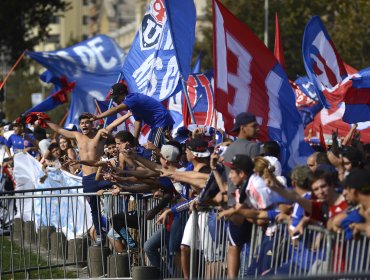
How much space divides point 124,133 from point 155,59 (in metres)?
2.84

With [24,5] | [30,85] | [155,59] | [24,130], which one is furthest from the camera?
[30,85]

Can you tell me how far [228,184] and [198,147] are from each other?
2.71 ft

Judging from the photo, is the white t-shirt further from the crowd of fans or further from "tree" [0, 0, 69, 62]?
"tree" [0, 0, 69, 62]

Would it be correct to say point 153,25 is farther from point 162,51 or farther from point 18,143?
point 18,143

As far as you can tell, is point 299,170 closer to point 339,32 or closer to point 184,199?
point 184,199

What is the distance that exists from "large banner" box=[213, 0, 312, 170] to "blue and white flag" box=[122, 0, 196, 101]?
7.27 ft

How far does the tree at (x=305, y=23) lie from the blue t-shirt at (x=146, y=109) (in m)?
21.0

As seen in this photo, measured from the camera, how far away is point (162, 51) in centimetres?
1538

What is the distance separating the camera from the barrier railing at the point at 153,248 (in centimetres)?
869

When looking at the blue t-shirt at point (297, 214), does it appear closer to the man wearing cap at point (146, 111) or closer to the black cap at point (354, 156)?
the black cap at point (354, 156)

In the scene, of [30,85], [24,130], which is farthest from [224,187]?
[30,85]

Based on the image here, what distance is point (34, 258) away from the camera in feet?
47.3

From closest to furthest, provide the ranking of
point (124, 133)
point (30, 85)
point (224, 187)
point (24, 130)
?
point (224, 187) → point (124, 133) → point (24, 130) → point (30, 85)

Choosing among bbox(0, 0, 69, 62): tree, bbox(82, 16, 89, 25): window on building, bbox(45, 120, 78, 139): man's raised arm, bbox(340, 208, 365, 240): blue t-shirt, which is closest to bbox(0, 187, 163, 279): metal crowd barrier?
bbox(45, 120, 78, 139): man's raised arm
